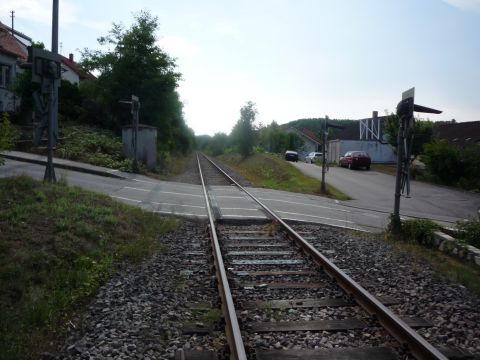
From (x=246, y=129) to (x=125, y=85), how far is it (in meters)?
20.8

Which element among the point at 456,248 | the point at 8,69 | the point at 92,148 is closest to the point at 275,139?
the point at 8,69

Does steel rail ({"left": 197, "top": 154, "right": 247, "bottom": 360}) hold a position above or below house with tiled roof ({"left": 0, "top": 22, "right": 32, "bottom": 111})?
below

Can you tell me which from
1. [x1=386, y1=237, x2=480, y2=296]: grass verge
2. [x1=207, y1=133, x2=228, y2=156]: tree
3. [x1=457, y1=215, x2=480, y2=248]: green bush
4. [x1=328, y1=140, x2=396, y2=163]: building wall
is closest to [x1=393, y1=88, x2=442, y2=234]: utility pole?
[x1=386, y1=237, x2=480, y2=296]: grass verge

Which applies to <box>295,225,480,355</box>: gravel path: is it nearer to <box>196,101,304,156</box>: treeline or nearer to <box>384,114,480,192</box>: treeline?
<box>384,114,480,192</box>: treeline

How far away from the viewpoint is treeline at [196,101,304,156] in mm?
51125

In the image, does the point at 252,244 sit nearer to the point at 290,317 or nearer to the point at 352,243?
the point at 352,243

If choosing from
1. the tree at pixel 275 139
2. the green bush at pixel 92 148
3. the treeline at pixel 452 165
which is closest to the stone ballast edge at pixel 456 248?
the green bush at pixel 92 148

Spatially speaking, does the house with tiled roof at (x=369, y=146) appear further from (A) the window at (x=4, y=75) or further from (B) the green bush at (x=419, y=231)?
(B) the green bush at (x=419, y=231)

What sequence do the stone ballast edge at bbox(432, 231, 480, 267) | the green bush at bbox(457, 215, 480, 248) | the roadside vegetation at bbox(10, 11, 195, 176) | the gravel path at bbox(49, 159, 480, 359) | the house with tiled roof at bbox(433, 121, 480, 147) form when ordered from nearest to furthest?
1. the gravel path at bbox(49, 159, 480, 359)
2. the stone ballast edge at bbox(432, 231, 480, 267)
3. the green bush at bbox(457, 215, 480, 248)
4. the roadside vegetation at bbox(10, 11, 195, 176)
5. the house with tiled roof at bbox(433, 121, 480, 147)

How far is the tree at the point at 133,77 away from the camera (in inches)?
1252

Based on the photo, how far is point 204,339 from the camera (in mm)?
4582

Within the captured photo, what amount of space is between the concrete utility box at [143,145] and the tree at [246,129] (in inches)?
1023

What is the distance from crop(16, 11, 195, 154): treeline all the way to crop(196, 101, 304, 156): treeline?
17.5 m

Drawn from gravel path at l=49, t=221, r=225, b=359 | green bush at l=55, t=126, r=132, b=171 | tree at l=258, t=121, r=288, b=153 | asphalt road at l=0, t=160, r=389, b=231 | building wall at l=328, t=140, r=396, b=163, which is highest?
tree at l=258, t=121, r=288, b=153
